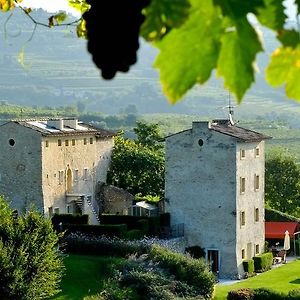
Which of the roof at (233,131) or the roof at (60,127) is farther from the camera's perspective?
the roof at (60,127)

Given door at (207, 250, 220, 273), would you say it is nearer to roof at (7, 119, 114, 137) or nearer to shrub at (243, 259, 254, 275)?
shrub at (243, 259, 254, 275)

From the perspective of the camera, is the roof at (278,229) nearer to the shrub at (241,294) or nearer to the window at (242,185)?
the window at (242,185)

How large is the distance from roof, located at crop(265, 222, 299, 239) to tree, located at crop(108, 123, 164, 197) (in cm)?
630

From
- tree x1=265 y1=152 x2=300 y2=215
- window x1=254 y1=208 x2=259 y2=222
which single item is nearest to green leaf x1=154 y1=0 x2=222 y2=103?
window x1=254 y1=208 x2=259 y2=222

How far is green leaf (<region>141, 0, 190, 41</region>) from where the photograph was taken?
1.56 m

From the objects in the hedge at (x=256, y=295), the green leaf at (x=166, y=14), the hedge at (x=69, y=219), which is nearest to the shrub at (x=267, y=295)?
the hedge at (x=256, y=295)

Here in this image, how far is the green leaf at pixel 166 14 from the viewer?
1.56 m

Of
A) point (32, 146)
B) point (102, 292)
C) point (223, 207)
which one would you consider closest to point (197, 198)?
point (223, 207)

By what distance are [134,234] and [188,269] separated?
14.2 ft

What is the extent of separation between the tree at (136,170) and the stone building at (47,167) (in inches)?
134

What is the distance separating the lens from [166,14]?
1566mm

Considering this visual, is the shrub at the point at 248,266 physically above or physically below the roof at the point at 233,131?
below

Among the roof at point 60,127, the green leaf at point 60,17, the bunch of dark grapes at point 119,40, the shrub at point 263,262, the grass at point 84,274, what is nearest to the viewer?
the bunch of dark grapes at point 119,40

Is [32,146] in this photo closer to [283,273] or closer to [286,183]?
[283,273]
